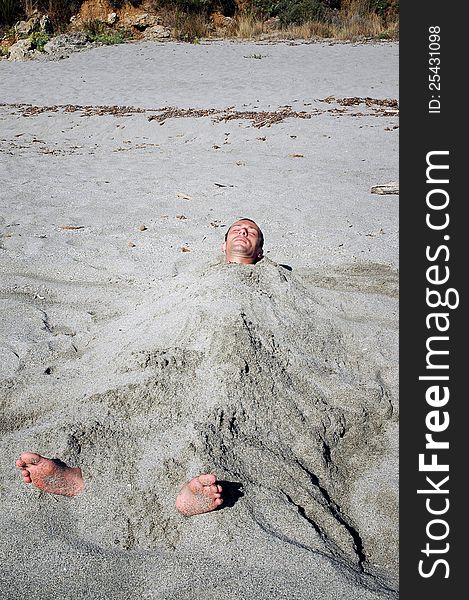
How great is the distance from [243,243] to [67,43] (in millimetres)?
14643

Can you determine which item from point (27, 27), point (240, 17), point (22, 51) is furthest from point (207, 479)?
point (240, 17)

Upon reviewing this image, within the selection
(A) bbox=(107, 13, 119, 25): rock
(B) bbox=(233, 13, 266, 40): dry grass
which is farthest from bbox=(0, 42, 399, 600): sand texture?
(A) bbox=(107, 13, 119, 25): rock

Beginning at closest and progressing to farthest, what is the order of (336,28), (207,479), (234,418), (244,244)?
(207,479) → (234,418) → (244,244) → (336,28)

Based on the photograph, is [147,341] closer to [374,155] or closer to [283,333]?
[283,333]

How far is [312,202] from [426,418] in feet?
12.0

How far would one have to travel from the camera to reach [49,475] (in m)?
2.35

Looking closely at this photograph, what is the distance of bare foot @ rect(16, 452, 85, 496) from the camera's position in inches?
91.7

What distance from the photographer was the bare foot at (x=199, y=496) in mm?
2189

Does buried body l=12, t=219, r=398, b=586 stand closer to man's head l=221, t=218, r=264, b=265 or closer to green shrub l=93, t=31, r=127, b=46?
man's head l=221, t=218, r=264, b=265

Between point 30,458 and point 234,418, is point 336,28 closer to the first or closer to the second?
point 234,418

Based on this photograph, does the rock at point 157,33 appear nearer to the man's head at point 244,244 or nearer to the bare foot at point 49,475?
the man's head at point 244,244

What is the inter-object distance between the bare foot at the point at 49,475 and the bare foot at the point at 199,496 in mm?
398

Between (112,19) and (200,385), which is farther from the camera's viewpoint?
(112,19)

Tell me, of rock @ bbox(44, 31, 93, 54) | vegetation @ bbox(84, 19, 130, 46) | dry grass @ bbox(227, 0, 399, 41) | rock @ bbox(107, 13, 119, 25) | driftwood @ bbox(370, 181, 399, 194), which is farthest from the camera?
rock @ bbox(107, 13, 119, 25)
